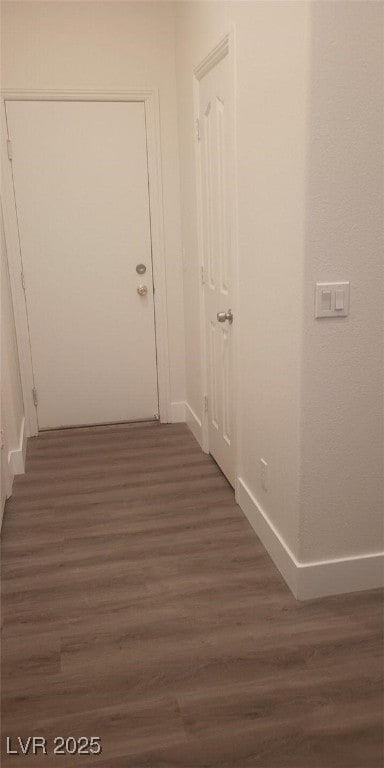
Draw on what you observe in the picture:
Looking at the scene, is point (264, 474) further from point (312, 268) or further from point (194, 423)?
point (194, 423)

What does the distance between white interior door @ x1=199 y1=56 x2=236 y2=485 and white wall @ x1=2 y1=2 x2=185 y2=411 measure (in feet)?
2.29

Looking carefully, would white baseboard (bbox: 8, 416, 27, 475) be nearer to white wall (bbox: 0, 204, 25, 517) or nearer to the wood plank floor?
white wall (bbox: 0, 204, 25, 517)

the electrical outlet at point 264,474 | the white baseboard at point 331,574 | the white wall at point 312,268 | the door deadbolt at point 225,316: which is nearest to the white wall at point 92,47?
the white wall at point 312,268

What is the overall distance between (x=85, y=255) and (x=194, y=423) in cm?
127

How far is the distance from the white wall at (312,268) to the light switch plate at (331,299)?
0.08 ft

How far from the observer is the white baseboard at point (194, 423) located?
3673 millimetres

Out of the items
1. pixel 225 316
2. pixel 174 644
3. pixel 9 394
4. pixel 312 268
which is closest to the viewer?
pixel 312 268

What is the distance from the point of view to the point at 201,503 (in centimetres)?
297

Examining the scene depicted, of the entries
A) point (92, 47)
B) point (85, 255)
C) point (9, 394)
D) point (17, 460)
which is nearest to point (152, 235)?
point (85, 255)

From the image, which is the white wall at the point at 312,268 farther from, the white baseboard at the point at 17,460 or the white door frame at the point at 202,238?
the white baseboard at the point at 17,460

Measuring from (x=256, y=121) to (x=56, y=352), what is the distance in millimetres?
2147

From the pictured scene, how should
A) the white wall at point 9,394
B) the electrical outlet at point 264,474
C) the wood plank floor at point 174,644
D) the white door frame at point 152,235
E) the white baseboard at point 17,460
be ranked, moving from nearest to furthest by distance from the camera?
1. the wood plank floor at point 174,644
2. the electrical outlet at point 264,474
3. the white wall at point 9,394
4. the white baseboard at point 17,460
5. the white door frame at point 152,235

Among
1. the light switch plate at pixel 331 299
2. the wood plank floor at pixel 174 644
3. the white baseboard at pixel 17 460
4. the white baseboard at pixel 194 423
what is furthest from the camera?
the white baseboard at pixel 194 423

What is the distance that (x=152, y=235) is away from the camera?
3846mm
